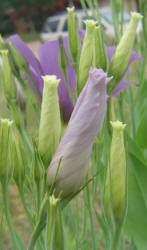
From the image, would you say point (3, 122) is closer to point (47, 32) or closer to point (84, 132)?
point (84, 132)

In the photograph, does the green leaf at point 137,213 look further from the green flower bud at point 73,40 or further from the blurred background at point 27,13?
the blurred background at point 27,13

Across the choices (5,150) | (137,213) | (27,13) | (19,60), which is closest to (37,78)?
(19,60)

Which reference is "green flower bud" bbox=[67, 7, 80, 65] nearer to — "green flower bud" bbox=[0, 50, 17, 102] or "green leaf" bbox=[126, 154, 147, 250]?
"green flower bud" bbox=[0, 50, 17, 102]

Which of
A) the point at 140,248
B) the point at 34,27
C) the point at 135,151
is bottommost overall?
the point at 34,27

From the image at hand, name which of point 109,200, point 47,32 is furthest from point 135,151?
point 47,32

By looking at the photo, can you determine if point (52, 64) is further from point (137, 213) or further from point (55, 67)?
point (137, 213)

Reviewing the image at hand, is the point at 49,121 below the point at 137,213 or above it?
above
